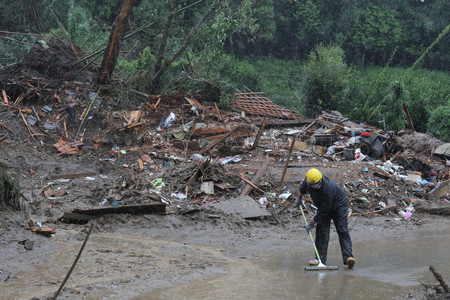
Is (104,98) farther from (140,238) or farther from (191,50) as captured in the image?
(140,238)

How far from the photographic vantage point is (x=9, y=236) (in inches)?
269

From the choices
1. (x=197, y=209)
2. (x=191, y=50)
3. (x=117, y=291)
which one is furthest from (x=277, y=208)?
(x=191, y=50)

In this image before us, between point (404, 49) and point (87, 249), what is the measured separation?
134 ft

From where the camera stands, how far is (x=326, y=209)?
25.3ft

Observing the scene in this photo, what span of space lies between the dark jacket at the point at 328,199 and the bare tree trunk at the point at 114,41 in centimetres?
965

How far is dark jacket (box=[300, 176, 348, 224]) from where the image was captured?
25.2 feet

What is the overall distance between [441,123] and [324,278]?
15.8m

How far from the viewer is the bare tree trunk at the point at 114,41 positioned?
15.0 meters

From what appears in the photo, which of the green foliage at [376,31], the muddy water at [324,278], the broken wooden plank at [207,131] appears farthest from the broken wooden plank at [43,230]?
the green foliage at [376,31]

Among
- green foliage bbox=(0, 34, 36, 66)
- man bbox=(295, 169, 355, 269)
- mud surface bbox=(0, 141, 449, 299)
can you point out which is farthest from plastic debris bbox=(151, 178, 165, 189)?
green foliage bbox=(0, 34, 36, 66)

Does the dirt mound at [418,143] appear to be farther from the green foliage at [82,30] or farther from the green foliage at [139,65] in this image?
the green foliage at [82,30]

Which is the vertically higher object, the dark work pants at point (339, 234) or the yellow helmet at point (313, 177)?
the yellow helmet at point (313, 177)

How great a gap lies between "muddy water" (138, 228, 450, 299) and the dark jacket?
89 centimetres

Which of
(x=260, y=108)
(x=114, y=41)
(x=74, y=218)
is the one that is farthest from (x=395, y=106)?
(x=74, y=218)
